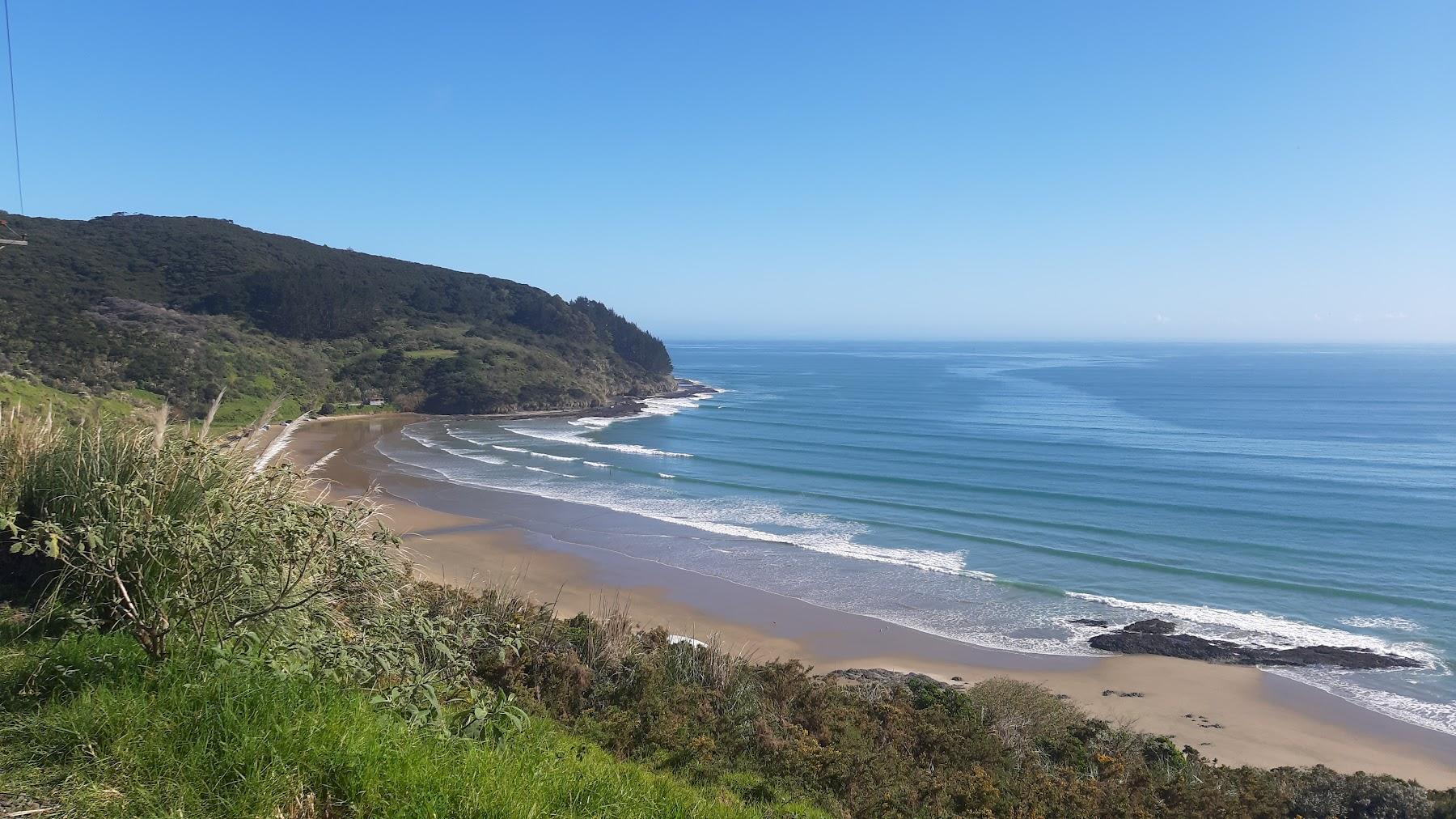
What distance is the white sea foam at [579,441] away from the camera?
44969mm

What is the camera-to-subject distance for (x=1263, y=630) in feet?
62.9

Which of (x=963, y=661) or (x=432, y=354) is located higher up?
(x=432, y=354)

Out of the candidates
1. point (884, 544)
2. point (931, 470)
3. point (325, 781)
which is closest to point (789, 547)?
point (884, 544)

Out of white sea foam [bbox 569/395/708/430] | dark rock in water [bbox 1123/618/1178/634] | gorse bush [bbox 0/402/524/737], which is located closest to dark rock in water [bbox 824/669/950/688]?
dark rock in water [bbox 1123/618/1178/634]

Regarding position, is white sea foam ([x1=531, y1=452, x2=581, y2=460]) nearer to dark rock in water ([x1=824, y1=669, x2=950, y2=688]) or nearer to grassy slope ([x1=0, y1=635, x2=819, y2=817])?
dark rock in water ([x1=824, y1=669, x2=950, y2=688])

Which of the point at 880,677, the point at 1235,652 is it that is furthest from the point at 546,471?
the point at 1235,652

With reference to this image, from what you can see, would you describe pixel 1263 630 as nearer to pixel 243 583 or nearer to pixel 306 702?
pixel 306 702

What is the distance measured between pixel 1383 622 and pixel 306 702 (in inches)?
945

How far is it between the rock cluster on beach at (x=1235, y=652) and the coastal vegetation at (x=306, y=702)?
31.7 feet

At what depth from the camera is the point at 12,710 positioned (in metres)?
3.76

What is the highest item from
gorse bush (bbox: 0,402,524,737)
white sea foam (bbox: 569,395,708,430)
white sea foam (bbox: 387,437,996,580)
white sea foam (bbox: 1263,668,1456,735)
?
gorse bush (bbox: 0,402,524,737)

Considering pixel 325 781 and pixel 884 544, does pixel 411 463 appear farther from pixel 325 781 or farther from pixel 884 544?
pixel 325 781

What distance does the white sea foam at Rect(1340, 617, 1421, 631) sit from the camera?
63.0ft

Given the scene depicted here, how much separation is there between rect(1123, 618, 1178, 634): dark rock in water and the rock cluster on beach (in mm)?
126
